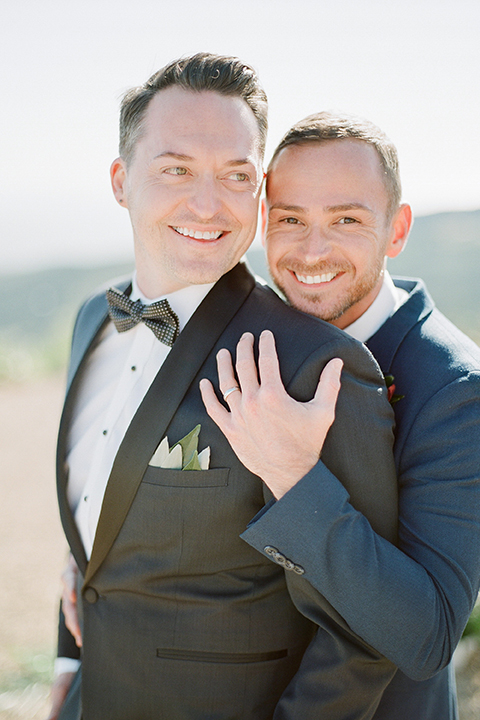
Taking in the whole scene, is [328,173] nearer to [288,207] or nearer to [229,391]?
[288,207]

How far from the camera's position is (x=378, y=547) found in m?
1.72

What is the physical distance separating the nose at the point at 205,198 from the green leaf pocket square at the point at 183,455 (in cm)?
69

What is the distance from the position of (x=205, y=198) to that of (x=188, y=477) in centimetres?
88

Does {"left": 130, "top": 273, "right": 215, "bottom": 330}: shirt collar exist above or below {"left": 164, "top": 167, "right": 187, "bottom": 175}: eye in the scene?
below

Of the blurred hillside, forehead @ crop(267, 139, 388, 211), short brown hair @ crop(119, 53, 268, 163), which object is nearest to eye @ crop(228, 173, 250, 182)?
short brown hair @ crop(119, 53, 268, 163)

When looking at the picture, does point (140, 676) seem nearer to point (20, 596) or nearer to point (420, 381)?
point (420, 381)

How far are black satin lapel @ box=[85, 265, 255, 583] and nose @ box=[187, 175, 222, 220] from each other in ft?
1.09

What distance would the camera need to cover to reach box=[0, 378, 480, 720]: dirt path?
12.5 feet

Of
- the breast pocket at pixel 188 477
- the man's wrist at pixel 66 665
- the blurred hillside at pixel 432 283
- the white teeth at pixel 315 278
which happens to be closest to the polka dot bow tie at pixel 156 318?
the breast pocket at pixel 188 477

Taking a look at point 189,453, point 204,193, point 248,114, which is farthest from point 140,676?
point 248,114

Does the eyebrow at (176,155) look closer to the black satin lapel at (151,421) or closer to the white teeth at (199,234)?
the white teeth at (199,234)

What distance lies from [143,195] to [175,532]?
110cm

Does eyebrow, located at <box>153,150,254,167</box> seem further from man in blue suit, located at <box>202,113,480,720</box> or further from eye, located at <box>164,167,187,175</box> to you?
man in blue suit, located at <box>202,113,480,720</box>

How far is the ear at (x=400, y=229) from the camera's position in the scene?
2586 millimetres
